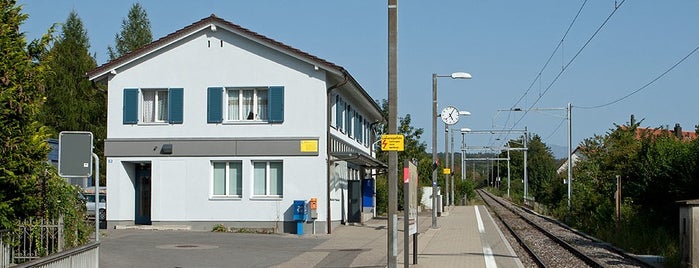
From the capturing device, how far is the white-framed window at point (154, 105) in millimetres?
28109

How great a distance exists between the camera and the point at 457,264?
1877 centimetres

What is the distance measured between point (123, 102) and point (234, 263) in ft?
39.0

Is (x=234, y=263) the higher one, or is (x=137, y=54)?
(x=137, y=54)

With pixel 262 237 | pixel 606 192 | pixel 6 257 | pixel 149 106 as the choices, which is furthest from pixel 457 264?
pixel 606 192

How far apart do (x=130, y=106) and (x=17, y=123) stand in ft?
52.0

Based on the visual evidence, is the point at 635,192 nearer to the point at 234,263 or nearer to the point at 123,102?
the point at 234,263

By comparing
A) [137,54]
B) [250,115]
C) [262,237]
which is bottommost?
[262,237]

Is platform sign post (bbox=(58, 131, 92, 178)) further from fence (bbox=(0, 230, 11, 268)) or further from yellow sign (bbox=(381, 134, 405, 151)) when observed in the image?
yellow sign (bbox=(381, 134, 405, 151))

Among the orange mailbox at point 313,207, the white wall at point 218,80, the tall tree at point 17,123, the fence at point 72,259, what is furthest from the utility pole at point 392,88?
the white wall at point 218,80

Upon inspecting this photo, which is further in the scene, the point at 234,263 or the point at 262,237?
the point at 262,237

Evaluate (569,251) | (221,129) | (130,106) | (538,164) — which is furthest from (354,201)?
(538,164)

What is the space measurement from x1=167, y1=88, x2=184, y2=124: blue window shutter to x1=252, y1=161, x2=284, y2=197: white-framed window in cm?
293

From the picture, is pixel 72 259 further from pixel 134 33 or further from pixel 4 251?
pixel 134 33

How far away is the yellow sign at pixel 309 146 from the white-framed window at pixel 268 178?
38.7 inches
